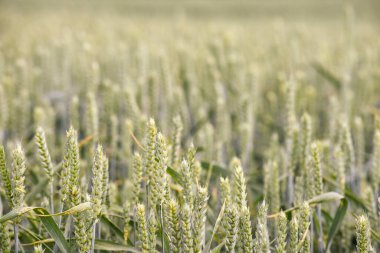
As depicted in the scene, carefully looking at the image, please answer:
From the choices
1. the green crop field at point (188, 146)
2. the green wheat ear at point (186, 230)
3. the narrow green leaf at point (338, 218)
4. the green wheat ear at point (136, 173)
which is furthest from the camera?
the narrow green leaf at point (338, 218)

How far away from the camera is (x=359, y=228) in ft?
4.47

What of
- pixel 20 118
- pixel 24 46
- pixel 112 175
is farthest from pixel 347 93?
pixel 24 46

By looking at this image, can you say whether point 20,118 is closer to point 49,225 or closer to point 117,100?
point 117,100

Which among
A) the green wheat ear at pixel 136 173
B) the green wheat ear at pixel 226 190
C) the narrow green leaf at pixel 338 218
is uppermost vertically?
the green wheat ear at pixel 136 173

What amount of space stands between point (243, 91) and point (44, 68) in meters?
1.73

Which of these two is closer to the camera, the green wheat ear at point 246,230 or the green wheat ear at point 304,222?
the green wheat ear at point 246,230

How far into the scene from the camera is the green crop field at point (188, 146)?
1.34m

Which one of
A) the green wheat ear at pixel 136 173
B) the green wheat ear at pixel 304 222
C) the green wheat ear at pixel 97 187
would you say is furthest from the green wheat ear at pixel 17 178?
the green wheat ear at pixel 304 222

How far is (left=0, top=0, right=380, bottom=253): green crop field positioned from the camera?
1344mm

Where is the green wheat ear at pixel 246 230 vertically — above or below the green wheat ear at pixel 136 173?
below

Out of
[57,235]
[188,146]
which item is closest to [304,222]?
[57,235]

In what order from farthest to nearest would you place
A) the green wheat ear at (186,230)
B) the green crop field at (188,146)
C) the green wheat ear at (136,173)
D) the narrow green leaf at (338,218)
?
the narrow green leaf at (338,218) → the green wheat ear at (136,173) → the green crop field at (188,146) → the green wheat ear at (186,230)

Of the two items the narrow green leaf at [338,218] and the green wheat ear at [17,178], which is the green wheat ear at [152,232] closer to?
the green wheat ear at [17,178]

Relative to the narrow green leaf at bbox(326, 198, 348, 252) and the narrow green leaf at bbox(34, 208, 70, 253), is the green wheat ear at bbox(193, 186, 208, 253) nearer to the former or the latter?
the narrow green leaf at bbox(34, 208, 70, 253)
